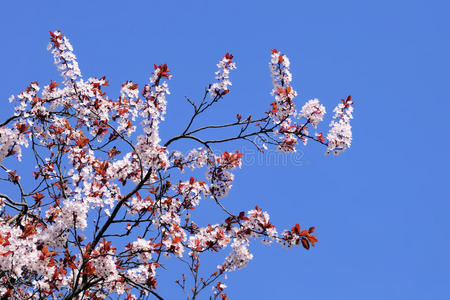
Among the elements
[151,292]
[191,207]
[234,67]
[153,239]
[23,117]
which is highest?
[234,67]

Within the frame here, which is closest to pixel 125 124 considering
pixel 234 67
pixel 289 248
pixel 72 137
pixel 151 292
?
pixel 72 137

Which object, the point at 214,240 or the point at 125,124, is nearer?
the point at 214,240

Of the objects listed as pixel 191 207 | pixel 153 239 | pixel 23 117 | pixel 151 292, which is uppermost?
pixel 23 117

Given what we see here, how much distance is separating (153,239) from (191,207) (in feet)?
2.95

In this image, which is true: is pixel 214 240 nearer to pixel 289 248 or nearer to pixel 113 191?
pixel 289 248

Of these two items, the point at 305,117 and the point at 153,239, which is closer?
the point at 153,239

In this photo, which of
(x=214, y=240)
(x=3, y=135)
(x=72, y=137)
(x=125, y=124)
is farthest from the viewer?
(x=125, y=124)

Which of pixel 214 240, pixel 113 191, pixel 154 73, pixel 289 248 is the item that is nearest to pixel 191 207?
pixel 214 240

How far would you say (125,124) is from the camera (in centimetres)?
751

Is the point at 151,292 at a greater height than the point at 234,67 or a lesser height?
lesser

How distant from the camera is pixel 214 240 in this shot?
247 inches

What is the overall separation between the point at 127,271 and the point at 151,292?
1.41ft

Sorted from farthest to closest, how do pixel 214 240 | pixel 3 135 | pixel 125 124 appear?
pixel 125 124
pixel 214 240
pixel 3 135

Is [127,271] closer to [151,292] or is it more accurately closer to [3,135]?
[151,292]
